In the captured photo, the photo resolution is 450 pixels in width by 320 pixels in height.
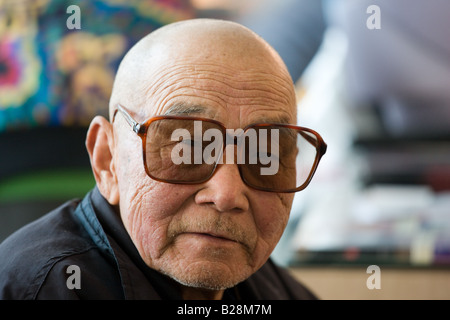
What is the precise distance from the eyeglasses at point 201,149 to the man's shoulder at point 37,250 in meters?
0.22

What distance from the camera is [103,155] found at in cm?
119

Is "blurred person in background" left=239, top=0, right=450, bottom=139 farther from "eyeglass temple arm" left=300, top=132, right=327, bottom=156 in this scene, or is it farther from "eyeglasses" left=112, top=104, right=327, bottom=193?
"eyeglasses" left=112, top=104, right=327, bottom=193

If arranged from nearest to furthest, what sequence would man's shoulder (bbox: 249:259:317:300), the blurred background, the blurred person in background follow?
man's shoulder (bbox: 249:259:317:300) → the blurred background → the blurred person in background

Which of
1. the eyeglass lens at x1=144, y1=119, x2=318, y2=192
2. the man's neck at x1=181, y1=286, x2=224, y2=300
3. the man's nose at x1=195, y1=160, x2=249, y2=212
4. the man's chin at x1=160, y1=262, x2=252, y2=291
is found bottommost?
the man's neck at x1=181, y1=286, x2=224, y2=300

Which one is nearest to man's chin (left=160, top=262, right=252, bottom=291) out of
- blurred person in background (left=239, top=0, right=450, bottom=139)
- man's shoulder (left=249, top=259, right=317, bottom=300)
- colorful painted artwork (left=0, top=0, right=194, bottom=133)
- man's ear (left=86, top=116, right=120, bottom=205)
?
man's ear (left=86, top=116, right=120, bottom=205)

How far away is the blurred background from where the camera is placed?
305 centimetres

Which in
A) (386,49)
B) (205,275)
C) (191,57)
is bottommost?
(205,275)

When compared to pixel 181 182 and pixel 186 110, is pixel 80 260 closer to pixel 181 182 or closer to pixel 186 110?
pixel 181 182

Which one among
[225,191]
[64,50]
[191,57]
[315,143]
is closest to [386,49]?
[64,50]

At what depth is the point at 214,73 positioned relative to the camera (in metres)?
1.06

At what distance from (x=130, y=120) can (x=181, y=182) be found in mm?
180

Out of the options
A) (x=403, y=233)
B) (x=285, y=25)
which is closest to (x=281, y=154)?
(x=403, y=233)

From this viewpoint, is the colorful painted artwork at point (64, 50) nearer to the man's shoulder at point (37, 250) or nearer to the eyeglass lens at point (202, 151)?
the man's shoulder at point (37, 250)
